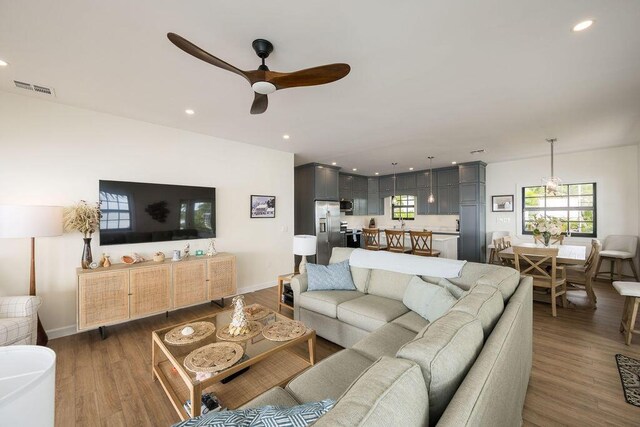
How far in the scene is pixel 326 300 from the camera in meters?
2.72

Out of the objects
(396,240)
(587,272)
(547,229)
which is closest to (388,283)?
(587,272)

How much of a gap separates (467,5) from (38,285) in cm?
477

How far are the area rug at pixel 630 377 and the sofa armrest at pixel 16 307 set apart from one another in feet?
16.3

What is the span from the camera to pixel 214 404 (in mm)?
1718

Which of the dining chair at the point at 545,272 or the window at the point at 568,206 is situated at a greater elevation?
the window at the point at 568,206

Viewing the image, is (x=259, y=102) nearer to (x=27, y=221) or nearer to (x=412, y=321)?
(x=412, y=321)

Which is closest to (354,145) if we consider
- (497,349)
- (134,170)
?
(134,170)

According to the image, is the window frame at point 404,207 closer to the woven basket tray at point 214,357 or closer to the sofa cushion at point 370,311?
the sofa cushion at point 370,311

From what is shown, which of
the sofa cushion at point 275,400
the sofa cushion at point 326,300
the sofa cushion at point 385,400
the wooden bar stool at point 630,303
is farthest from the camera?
the sofa cushion at point 326,300

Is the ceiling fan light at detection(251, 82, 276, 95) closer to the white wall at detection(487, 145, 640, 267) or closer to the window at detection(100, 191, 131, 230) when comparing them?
the window at detection(100, 191, 131, 230)

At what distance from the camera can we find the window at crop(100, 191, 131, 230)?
3.24 meters

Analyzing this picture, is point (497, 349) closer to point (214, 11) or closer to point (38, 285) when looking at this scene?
point (214, 11)

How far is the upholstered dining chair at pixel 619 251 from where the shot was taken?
4766 millimetres

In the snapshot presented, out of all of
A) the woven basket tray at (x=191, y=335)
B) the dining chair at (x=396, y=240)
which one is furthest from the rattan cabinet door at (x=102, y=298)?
the dining chair at (x=396, y=240)
